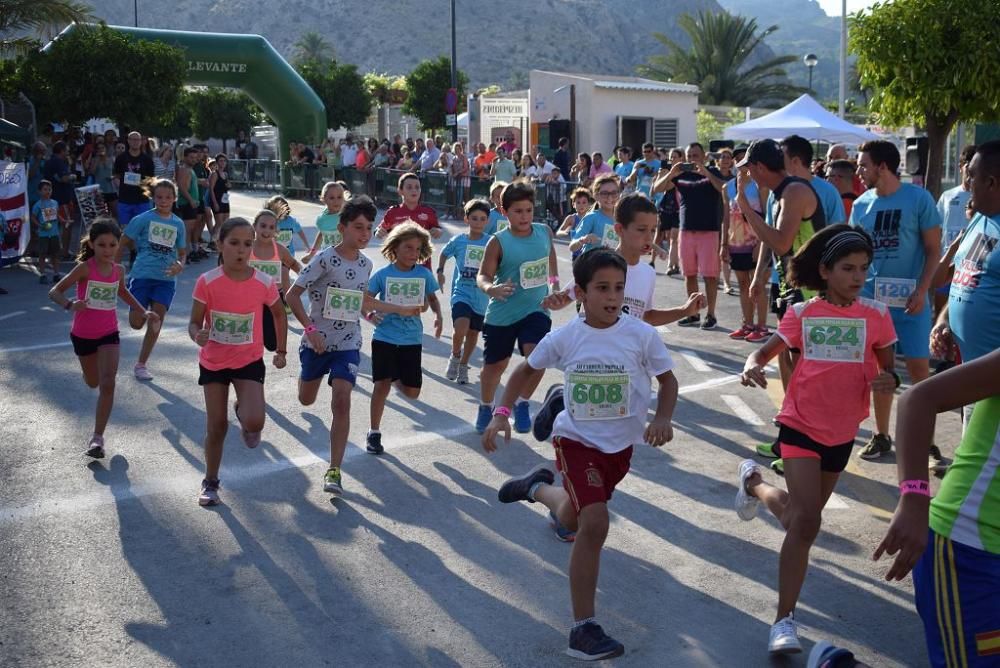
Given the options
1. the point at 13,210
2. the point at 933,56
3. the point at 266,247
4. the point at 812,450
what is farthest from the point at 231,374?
the point at 13,210

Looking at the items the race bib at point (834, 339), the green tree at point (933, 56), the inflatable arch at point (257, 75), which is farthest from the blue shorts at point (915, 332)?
the inflatable arch at point (257, 75)

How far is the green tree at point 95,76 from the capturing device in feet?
74.3

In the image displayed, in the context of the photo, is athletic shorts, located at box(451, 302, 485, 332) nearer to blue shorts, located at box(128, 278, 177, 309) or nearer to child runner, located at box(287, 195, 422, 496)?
child runner, located at box(287, 195, 422, 496)

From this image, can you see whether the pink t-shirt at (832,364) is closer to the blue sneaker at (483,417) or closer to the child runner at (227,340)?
the child runner at (227,340)

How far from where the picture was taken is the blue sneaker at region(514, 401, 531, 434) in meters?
7.88

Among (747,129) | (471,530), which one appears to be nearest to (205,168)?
(747,129)

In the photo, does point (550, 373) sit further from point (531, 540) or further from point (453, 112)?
point (453, 112)

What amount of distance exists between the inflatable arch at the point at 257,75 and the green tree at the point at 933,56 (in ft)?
57.9

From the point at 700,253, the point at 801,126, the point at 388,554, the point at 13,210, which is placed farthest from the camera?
the point at 801,126

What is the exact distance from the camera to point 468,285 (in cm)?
951

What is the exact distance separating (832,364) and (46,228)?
46.0 feet

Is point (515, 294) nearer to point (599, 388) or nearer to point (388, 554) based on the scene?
point (388, 554)

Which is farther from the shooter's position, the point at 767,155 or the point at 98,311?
the point at 98,311

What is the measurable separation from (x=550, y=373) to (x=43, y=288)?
8.95m
